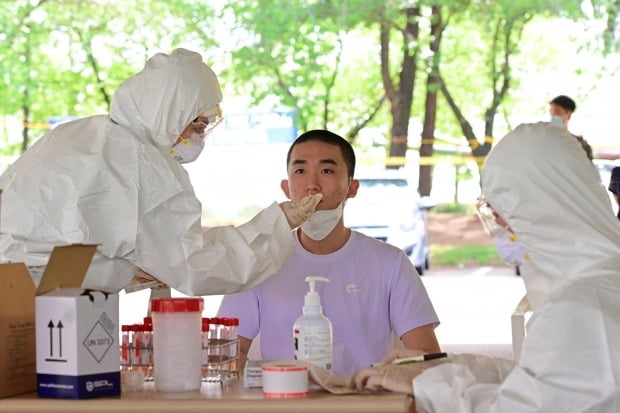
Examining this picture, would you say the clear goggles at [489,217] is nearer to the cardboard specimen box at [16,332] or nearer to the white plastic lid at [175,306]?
the white plastic lid at [175,306]

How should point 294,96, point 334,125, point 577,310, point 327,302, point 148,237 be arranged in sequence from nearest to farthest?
1. point 577,310
2. point 148,237
3. point 327,302
4. point 294,96
5. point 334,125

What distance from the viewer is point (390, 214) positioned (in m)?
11.6

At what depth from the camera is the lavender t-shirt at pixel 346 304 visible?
3090 millimetres

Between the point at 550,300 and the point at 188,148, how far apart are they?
1084 millimetres

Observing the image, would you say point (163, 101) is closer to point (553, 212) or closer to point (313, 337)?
point (313, 337)

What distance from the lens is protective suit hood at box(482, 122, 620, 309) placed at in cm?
233

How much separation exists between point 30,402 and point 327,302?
3.72 feet

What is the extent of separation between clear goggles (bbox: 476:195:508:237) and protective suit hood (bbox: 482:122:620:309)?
0.07 metres

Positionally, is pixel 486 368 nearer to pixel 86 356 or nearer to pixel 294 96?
pixel 86 356

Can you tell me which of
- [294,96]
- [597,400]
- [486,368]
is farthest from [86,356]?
[294,96]

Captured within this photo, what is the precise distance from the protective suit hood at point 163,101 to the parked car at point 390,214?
8507 mm

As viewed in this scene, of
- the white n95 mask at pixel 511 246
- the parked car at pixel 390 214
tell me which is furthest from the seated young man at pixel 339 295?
the parked car at pixel 390 214

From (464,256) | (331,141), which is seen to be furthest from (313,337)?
(464,256)

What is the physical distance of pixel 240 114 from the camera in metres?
12.9
